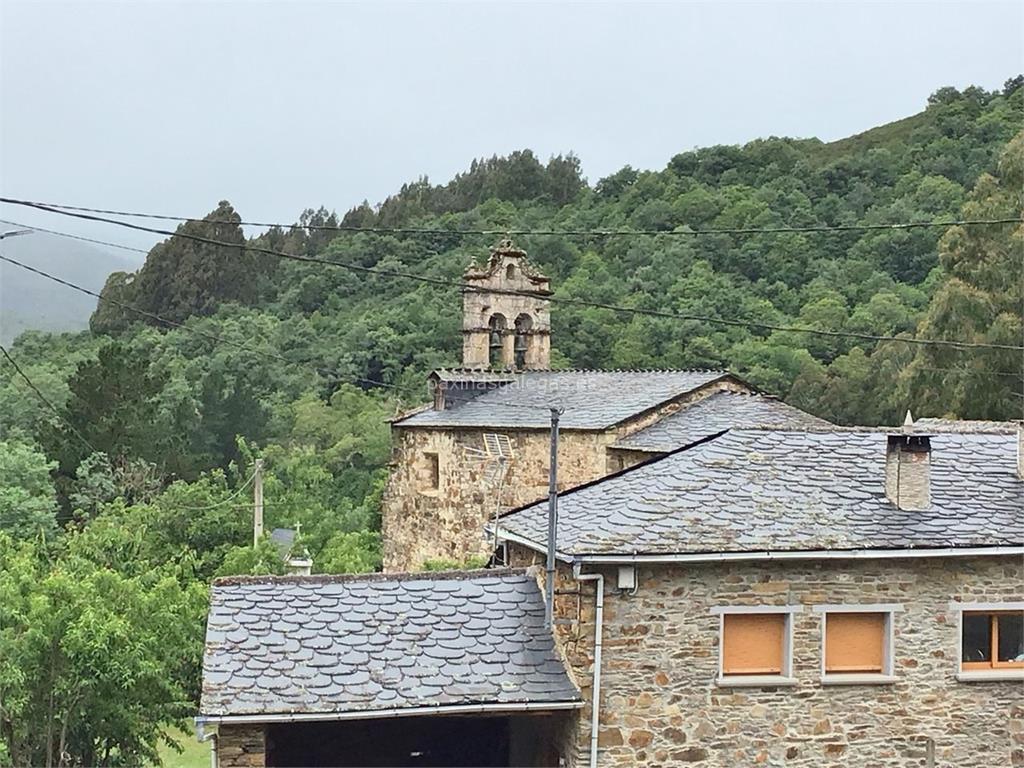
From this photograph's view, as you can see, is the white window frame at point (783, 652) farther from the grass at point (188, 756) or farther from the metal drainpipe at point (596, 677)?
the grass at point (188, 756)

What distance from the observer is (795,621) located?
10.7 m

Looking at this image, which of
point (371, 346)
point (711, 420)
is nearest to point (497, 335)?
point (711, 420)

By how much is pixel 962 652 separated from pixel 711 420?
8.61 meters

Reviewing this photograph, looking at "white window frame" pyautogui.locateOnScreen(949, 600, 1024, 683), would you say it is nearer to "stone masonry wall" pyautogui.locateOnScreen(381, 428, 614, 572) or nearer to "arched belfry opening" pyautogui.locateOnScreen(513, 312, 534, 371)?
"stone masonry wall" pyautogui.locateOnScreen(381, 428, 614, 572)

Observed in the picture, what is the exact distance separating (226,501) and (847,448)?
1768cm

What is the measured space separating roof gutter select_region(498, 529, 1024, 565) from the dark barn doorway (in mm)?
2093

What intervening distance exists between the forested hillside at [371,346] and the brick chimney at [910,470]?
5.22 metres

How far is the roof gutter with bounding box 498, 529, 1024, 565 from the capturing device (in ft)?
33.4

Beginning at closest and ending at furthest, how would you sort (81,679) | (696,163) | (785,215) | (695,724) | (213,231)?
(695,724) < (81,679) < (785,215) < (696,163) < (213,231)

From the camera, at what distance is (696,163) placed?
59.3 m

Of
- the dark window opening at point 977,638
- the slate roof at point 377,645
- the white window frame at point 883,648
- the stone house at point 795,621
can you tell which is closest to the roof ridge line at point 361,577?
the slate roof at point 377,645

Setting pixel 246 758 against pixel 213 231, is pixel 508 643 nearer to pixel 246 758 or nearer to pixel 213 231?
pixel 246 758

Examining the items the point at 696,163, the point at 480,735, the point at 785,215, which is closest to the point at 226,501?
the point at 480,735

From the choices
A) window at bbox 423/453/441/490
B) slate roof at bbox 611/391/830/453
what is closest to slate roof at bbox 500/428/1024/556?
slate roof at bbox 611/391/830/453
